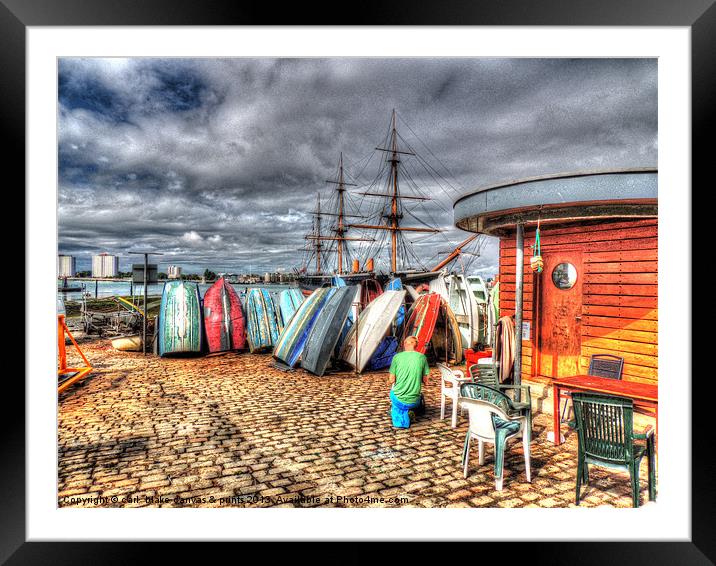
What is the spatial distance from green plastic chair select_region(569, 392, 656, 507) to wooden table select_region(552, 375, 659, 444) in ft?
2.20

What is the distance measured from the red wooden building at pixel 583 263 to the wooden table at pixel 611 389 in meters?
0.89

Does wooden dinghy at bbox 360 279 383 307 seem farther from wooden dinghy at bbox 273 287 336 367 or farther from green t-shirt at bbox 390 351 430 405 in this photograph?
green t-shirt at bbox 390 351 430 405

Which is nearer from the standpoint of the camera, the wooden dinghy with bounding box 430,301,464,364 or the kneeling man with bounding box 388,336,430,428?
the kneeling man with bounding box 388,336,430,428

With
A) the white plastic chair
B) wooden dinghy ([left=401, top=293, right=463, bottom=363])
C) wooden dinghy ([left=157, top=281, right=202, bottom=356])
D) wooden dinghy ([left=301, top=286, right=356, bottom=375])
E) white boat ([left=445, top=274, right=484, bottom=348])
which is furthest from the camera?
white boat ([left=445, top=274, right=484, bottom=348])

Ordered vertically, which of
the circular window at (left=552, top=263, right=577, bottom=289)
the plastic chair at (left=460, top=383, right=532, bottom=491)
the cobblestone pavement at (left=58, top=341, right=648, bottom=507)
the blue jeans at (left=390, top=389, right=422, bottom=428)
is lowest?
the cobblestone pavement at (left=58, top=341, right=648, bottom=507)

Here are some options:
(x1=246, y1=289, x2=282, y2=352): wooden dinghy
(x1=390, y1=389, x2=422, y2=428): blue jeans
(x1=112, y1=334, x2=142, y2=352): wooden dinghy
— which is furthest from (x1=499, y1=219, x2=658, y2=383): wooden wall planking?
(x1=112, y1=334, x2=142, y2=352): wooden dinghy

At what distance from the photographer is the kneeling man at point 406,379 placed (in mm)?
5348

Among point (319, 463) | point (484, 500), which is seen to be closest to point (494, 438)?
point (484, 500)

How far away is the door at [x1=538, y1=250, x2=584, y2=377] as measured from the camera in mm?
6629

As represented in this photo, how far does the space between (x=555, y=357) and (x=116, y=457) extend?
23.8 ft

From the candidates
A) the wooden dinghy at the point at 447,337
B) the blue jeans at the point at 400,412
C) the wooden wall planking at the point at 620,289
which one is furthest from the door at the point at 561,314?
the blue jeans at the point at 400,412
